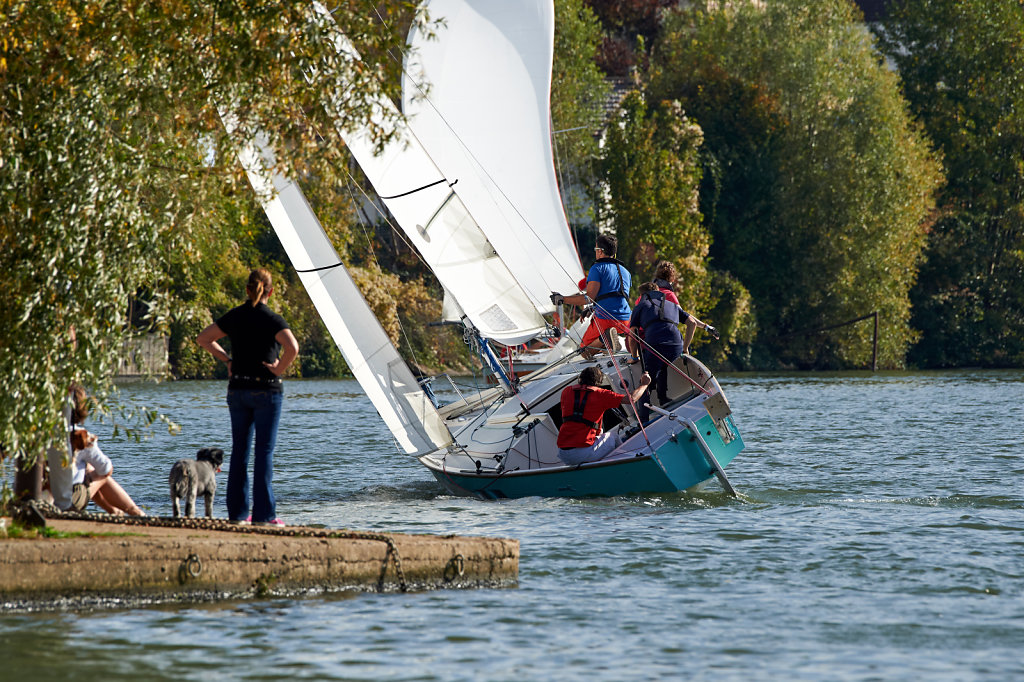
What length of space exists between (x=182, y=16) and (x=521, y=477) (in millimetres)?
7053

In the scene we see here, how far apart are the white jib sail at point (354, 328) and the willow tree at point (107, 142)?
440cm

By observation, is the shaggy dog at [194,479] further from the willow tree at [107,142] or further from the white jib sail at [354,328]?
the white jib sail at [354,328]

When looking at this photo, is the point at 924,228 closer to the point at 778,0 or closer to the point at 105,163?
the point at 778,0

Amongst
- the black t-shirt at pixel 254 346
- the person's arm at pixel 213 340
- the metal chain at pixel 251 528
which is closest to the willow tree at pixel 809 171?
the person's arm at pixel 213 340

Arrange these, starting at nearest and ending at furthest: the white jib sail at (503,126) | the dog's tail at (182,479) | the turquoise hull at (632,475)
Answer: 1. the dog's tail at (182,479)
2. the turquoise hull at (632,475)
3. the white jib sail at (503,126)

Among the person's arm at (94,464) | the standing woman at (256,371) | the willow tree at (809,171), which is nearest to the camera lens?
the standing woman at (256,371)

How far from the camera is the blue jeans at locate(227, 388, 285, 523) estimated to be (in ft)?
34.8

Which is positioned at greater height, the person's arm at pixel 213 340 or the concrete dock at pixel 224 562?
the person's arm at pixel 213 340

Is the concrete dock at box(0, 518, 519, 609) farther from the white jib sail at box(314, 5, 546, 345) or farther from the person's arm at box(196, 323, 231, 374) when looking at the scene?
the white jib sail at box(314, 5, 546, 345)

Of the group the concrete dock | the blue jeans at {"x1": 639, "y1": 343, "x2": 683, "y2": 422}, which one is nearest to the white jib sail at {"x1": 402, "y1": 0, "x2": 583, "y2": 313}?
the blue jeans at {"x1": 639, "y1": 343, "x2": 683, "y2": 422}

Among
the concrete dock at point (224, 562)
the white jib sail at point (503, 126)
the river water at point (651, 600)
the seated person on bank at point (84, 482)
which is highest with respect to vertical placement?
the white jib sail at point (503, 126)

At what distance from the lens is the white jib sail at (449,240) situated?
17797 millimetres

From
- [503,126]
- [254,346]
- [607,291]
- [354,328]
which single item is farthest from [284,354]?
[503,126]

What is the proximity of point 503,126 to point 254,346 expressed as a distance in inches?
585
